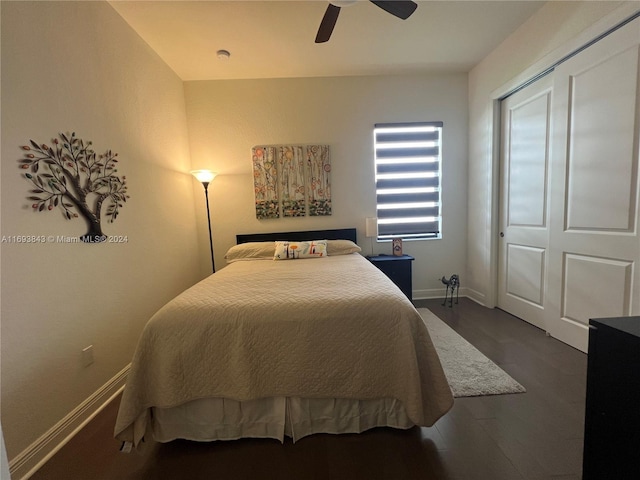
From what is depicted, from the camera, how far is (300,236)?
3.15 metres

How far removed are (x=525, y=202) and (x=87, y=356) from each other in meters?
3.66

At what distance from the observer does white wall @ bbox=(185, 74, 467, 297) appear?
306 cm

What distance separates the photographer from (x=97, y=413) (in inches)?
61.6

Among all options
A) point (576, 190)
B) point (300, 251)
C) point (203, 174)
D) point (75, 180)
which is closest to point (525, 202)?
point (576, 190)

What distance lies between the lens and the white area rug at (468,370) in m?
1.58

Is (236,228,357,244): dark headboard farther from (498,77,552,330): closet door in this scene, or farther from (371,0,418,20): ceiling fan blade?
(371,0,418,20): ceiling fan blade

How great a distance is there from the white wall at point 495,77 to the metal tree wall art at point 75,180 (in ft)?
11.3

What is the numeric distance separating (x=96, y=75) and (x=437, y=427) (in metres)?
3.03

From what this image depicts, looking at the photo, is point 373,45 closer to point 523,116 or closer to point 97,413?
point 523,116

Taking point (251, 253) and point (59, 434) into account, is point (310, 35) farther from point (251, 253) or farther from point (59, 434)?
point (59, 434)

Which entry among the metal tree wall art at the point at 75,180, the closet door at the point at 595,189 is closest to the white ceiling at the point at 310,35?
the closet door at the point at 595,189

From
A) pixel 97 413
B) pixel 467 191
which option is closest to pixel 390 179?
pixel 467 191

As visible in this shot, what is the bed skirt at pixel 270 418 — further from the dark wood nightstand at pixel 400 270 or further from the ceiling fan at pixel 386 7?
the ceiling fan at pixel 386 7

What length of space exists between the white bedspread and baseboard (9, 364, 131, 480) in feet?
1.52
